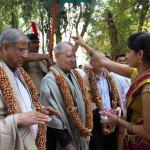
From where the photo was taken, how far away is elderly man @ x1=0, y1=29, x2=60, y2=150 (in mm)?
2586

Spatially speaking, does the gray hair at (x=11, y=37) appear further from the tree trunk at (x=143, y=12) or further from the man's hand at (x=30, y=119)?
the tree trunk at (x=143, y=12)

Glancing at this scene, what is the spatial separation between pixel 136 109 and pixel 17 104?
1.07 metres

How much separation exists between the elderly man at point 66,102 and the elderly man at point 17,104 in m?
0.80

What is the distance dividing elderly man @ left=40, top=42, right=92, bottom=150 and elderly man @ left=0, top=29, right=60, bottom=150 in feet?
2.63

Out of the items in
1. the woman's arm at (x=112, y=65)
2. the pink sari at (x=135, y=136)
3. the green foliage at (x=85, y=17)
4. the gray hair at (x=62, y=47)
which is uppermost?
the green foliage at (x=85, y=17)

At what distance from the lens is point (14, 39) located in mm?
2855

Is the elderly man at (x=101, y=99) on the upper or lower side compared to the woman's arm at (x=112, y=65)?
lower

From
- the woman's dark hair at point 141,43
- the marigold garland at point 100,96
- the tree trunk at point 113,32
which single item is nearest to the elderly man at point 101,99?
the marigold garland at point 100,96

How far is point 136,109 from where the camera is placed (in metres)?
2.94

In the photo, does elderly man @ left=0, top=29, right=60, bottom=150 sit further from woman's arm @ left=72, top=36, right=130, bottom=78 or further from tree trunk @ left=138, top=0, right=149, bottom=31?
tree trunk @ left=138, top=0, right=149, bottom=31

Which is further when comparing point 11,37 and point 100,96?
point 100,96

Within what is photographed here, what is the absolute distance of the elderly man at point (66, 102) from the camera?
394cm

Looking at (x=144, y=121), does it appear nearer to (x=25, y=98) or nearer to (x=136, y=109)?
(x=136, y=109)

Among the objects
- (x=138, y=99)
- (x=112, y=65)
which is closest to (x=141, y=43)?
(x=138, y=99)
